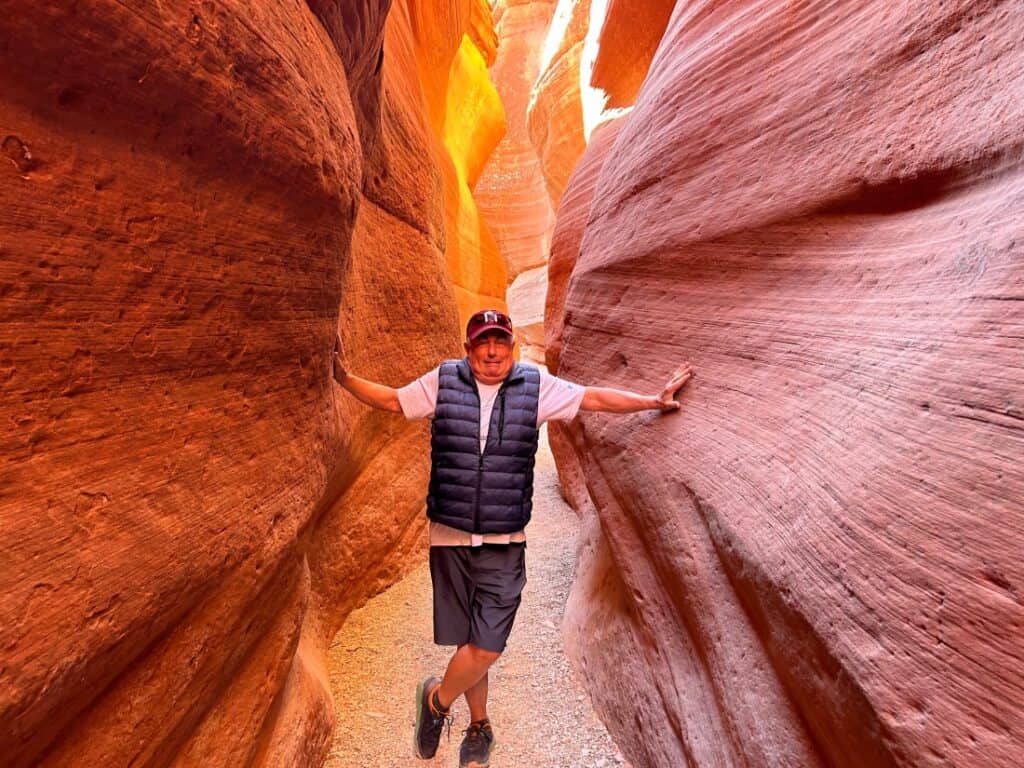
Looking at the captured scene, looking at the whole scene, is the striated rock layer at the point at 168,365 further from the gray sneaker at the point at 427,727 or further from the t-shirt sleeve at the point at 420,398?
the gray sneaker at the point at 427,727

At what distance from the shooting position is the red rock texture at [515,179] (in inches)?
780

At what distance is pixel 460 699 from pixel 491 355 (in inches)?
87.7

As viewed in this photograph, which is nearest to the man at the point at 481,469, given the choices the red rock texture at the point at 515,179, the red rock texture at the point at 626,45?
the red rock texture at the point at 626,45

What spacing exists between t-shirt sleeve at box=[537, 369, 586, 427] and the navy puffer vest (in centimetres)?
7

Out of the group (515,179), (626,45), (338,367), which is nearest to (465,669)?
(338,367)

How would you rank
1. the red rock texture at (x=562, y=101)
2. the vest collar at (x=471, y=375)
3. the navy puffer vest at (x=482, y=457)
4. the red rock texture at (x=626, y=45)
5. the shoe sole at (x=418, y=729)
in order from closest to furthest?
1. the navy puffer vest at (x=482, y=457)
2. the vest collar at (x=471, y=375)
3. the shoe sole at (x=418, y=729)
4. the red rock texture at (x=626, y=45)
5. the red rock texture at (x=562, y=101)

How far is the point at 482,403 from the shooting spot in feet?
8.82

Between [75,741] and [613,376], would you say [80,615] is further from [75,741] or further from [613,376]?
[613,376]

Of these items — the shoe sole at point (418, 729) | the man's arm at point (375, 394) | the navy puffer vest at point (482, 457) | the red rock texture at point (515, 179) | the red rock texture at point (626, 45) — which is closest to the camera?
the navy puffer vest at point (482, 457)

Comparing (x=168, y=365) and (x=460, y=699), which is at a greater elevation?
(x=168, y=365)

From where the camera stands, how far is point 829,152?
228 centimetres

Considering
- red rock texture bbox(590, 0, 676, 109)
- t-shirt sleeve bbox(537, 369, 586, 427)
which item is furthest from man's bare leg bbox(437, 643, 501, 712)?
red rock texture bbox(590, 0, 676, 109)

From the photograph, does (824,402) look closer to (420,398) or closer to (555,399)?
(555,399)

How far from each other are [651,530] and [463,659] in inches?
44.8
